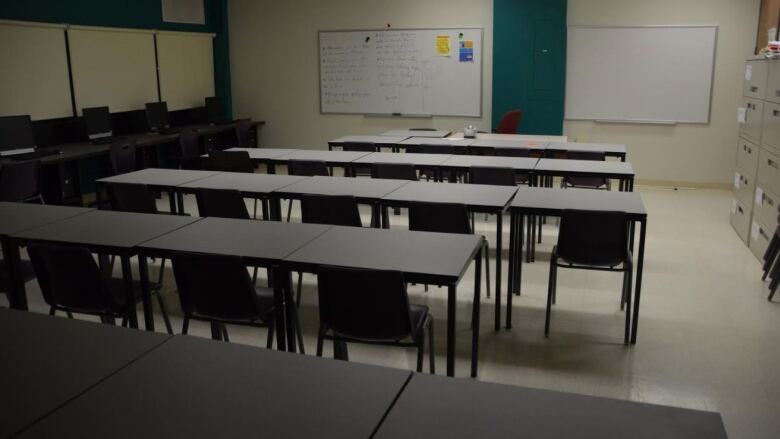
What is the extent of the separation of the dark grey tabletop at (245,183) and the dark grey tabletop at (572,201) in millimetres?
1705

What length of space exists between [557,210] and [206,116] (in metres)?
7.27

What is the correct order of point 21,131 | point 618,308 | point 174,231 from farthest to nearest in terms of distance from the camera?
point 21,131 → point 618,308 → point 174,231

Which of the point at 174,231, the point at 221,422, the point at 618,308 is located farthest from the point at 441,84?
the point at 221,422

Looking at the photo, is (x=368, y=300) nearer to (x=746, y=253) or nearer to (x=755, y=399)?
(x=755, y=399)

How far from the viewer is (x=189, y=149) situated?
328 inches

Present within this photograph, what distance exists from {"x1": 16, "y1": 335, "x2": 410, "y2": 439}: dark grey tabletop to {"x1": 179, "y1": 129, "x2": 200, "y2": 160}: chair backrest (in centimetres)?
676

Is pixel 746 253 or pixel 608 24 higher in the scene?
pixel 608 24

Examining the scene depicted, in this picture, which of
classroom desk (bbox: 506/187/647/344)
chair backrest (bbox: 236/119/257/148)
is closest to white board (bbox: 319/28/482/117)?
chair backrest (bbox: 236/119/257/148)

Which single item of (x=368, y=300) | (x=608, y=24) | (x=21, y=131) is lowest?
(x=368, y=300)

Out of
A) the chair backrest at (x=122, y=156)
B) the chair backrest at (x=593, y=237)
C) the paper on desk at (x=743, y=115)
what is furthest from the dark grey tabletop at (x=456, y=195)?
the chair backrest at (x=122, y=156)

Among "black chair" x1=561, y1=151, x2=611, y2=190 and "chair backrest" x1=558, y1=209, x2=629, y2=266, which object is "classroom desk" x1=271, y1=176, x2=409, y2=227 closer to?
"chair backrest" x1=558, y1=209, x2=629, y2=266

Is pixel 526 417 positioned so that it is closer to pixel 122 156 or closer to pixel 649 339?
pixel 649 339

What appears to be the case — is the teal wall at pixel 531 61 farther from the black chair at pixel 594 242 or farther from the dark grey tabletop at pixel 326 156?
the black chair at pixel 594 242

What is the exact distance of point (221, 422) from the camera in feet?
4.90
